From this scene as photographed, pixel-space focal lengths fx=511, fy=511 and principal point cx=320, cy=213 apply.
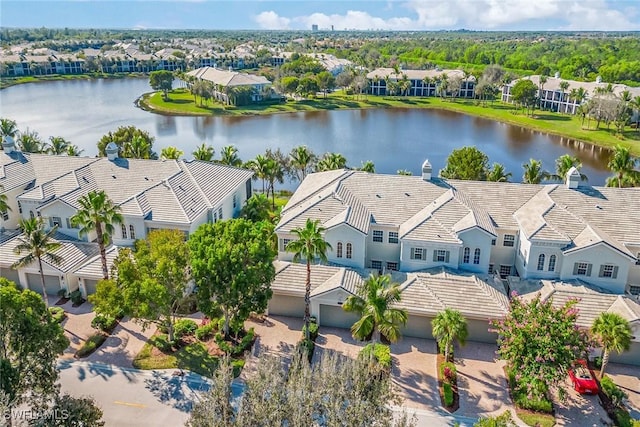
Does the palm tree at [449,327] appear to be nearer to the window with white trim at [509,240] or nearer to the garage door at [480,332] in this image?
the garage door at [480,332]

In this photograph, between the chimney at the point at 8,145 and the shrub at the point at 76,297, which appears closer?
the shrub at the point at 76,297

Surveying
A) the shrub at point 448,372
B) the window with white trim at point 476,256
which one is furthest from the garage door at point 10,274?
the window with white trim at point 476,256

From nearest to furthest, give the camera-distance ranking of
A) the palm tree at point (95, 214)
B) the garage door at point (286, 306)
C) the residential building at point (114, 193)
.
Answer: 1. the palm tree at point (95, 214)
2. the garage door at point (286, 306)
3. the residential building at point (114, 193)

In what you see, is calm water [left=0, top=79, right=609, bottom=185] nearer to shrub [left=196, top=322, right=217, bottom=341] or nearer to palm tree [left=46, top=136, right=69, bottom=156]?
palm tree [left=46, top=136, right=69, bottom=156]

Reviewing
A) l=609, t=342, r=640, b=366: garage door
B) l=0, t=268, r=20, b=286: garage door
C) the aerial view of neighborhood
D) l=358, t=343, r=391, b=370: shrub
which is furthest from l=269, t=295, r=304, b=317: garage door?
l=609, t=342, r=640, b=366: garage door

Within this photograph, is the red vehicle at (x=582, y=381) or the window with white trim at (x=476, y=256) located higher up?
the window with white trim at (x=476, y=256)

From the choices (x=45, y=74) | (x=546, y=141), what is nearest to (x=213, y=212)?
(x=546, y=141)

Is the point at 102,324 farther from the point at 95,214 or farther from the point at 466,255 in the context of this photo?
the point at 466,255

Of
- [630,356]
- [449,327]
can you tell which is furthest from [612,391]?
[449,327]
